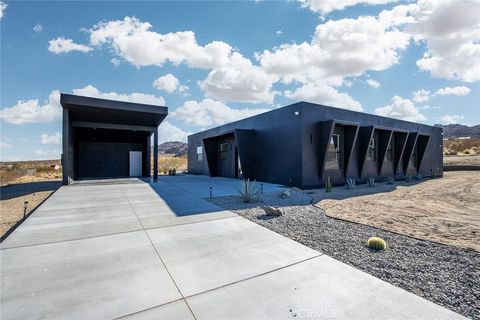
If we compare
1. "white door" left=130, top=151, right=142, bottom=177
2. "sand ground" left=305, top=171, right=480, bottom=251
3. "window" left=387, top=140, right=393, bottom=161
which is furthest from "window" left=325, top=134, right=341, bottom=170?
"white door" left=130, top=151, right=142, bottom=177

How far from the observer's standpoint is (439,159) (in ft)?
80.6

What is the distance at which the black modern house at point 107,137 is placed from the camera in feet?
46.9

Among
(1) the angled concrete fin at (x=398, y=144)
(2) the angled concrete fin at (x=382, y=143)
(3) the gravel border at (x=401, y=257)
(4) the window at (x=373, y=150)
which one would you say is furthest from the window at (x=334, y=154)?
(3) the gravel border at (x=401, y=257)

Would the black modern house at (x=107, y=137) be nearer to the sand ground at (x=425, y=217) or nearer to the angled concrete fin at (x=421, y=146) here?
the sand ground at (x=425, y=217)

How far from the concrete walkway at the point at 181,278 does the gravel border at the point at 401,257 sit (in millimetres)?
293

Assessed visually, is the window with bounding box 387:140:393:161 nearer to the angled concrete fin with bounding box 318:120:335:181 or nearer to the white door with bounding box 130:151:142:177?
the angled concrete fin with bounding box 318:120:335:181

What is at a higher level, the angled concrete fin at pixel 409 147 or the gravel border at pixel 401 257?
the angled concrete fin at pixel 409 147

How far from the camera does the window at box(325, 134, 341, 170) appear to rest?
49.9 feet

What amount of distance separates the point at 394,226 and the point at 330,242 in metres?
2.58

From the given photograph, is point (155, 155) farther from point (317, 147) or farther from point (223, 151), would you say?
point (317, 147)

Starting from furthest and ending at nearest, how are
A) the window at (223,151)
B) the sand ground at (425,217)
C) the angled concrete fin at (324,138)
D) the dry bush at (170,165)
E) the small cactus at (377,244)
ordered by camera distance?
the dry bush at (170,165) → the window at (223,151) → the angled concrete fin at (324,138) → the sand ground at (425,217) → the small cactus at (377,244)

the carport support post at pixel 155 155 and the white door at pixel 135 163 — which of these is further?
the white door at pixel 135 163

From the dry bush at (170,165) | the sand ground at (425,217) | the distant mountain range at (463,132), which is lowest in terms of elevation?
the sand ground at (425,217)

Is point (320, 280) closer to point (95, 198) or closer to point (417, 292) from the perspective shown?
point (417, 292)
